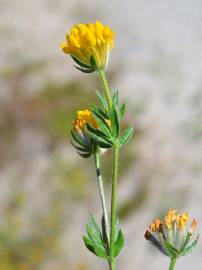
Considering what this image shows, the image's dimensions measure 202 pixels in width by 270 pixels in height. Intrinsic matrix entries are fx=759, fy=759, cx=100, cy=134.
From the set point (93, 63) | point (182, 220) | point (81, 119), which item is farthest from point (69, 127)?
point (93, 63)

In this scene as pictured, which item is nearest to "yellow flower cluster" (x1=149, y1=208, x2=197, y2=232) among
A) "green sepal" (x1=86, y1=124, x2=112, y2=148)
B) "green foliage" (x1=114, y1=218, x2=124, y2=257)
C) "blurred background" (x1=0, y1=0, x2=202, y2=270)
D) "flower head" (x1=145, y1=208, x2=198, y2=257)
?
"flower head" (x1=145, y1=208, x2=198, y2=257)

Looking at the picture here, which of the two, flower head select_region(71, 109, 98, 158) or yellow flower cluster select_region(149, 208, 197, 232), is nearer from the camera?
yellow flower cluster select_region(149, 208, 197, 232)

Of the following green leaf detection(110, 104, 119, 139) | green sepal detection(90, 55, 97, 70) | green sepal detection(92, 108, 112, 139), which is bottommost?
green leaf detection(110, 104, 119, 139)

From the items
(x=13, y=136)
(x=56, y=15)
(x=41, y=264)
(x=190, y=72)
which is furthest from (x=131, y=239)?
(x=56, y=15)

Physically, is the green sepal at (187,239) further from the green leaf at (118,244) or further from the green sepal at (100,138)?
the green sepal at (100,138)

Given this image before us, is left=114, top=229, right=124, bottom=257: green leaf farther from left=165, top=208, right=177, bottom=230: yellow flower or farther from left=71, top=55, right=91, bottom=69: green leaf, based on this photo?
left=71, top=55, right=91, bottom=69: green leaf

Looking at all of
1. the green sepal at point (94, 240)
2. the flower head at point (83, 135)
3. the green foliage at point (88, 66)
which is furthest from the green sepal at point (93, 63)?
the green sepal at point (94, 240)
